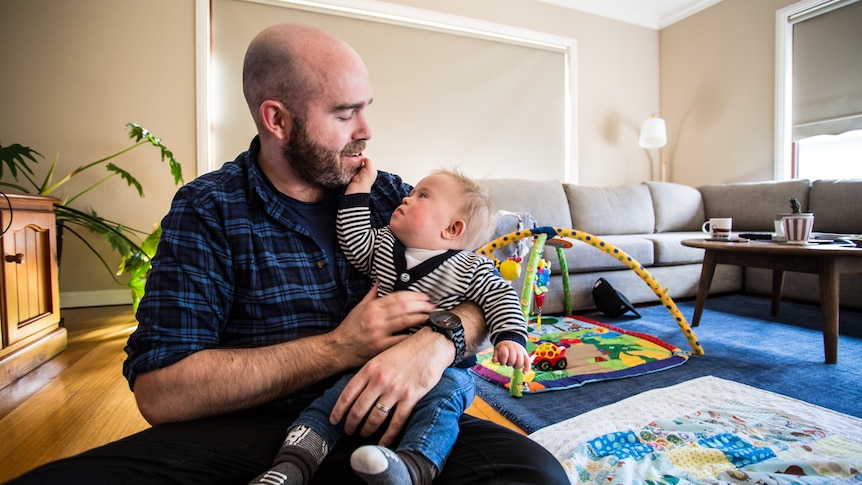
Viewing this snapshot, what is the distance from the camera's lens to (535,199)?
132 inches

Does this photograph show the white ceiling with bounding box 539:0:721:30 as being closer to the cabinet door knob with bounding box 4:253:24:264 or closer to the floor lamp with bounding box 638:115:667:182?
the floor lamp with bounding box 638:115:667:182

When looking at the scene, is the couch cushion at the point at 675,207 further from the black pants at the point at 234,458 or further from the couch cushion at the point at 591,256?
the black pants at the point at 234,458

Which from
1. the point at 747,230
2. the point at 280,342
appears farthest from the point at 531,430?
the point at 747,230

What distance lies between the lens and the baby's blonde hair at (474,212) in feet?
3.44

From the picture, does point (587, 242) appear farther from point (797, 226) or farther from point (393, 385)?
point (393, 385)

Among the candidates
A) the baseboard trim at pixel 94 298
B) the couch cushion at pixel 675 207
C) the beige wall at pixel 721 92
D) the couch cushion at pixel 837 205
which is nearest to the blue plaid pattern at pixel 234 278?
the baseboard trim at pixel 94 298

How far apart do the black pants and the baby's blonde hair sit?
46 centimetres

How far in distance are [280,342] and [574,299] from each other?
244 centimetres

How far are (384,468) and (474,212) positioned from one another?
25.4 inches

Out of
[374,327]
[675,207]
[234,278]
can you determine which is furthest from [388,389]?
[675,207]

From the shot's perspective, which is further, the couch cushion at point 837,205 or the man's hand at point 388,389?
the couch cushion at point 837,205

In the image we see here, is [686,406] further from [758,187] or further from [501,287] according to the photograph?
[758,187]

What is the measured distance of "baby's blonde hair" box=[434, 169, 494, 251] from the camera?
1.05 meters

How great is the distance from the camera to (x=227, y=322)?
841mm
